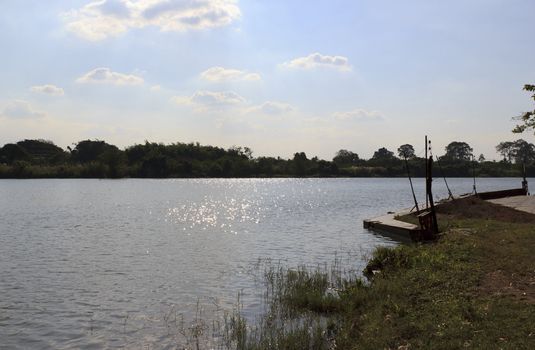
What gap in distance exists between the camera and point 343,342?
12039mm

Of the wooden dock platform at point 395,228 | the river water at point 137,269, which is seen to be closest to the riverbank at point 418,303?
the river water at point 137,269

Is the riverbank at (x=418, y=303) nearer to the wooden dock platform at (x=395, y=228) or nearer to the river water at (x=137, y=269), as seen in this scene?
the river water at (x=137, y=269)

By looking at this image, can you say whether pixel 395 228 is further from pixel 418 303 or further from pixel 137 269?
pixel 418 303

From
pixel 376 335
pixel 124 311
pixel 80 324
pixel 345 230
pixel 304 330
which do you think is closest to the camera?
pixel 376 335

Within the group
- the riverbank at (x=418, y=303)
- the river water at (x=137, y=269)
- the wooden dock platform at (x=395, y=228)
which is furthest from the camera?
the wooden dock platform at (x=395, y=228)

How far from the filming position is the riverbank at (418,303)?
35.4ft

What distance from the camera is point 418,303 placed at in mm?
13523

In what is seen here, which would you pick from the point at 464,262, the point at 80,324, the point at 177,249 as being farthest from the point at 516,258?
the point at 177,249

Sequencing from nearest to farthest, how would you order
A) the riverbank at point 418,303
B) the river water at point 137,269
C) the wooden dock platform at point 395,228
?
the riverbank at point 418,303
the river water at point 137,269
the wooden dock platform at point 395,228

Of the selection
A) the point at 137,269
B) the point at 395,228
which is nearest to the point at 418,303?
the point at 137,269

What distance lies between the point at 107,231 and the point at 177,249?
482 inches

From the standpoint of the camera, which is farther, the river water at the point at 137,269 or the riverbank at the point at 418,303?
the river water at the point at 137,269

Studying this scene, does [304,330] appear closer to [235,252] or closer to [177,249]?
[235,252]

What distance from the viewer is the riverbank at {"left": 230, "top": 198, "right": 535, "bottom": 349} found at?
1078cm
